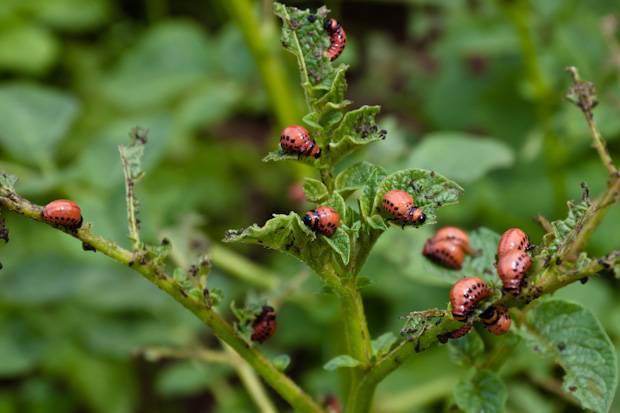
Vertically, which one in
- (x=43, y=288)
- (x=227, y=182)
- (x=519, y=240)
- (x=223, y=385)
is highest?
(x=519, y=240)

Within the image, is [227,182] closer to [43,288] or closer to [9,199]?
[43,288]

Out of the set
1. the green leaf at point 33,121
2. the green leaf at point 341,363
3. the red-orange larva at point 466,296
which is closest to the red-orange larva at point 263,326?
the green leaf at point 341,363

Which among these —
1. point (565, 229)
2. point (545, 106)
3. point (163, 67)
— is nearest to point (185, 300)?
point (565, 229)

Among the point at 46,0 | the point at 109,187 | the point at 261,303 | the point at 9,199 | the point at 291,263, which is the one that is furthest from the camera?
the point at 46,0

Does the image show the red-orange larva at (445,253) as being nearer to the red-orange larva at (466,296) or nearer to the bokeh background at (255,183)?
the red-orange larva at (466,296)

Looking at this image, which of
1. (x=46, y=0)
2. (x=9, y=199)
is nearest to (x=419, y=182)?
(x=9, y=199)

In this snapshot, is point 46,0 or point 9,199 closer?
point 9,199

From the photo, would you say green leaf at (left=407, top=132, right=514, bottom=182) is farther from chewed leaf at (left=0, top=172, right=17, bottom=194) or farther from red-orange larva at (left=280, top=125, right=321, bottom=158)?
chewed leaf at (left=0, top=172, right=17, bottom=194)
